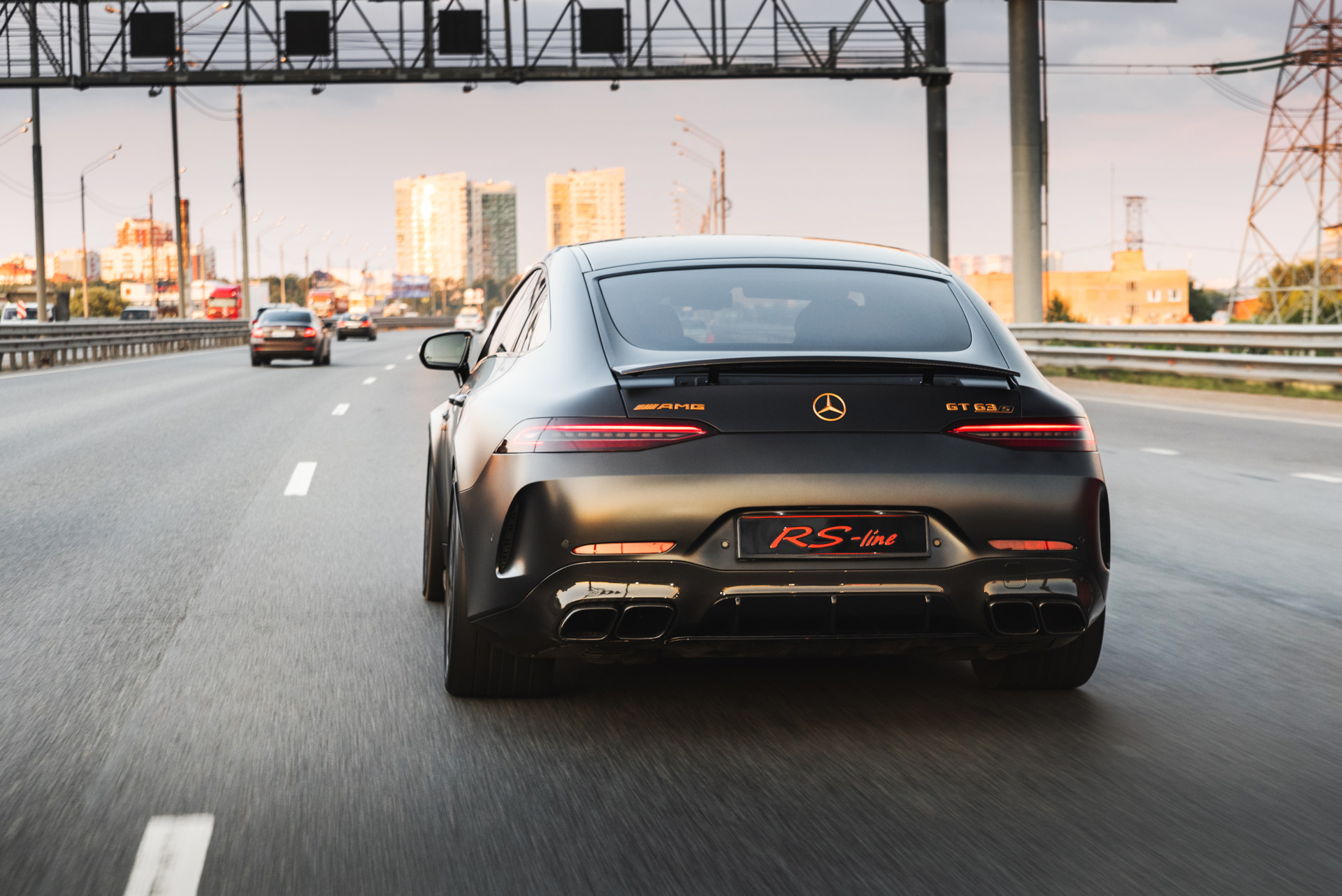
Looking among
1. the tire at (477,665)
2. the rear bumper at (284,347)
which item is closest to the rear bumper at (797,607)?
the tire at (477,665)

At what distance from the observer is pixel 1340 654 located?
5.52m

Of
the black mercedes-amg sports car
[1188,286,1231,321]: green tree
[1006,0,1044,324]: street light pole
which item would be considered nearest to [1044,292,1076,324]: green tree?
[1188,286,1231,321]: green tree

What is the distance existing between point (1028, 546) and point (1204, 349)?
21376 mm

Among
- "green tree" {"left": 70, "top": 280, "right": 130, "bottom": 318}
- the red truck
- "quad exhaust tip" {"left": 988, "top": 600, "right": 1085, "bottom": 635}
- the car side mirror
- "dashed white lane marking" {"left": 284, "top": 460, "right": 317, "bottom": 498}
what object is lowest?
"dashed white lane marking" {"left": 284, "top": 460, "right": 317, "bottom": 498}

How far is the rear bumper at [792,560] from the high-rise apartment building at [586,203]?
484ft

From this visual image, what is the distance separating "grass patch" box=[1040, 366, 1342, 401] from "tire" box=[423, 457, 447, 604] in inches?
574

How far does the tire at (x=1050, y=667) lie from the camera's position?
4.82 metres

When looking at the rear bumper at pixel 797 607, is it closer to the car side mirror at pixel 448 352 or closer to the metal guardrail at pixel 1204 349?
the car side mirror at pixel 448 352

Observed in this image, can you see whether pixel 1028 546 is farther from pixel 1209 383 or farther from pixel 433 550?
pixel 1209 383

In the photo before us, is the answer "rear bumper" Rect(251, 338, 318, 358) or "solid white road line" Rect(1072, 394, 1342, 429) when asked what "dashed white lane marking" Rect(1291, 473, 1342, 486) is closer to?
"solid white road line" Rect(1072, 394, 1342, 429)

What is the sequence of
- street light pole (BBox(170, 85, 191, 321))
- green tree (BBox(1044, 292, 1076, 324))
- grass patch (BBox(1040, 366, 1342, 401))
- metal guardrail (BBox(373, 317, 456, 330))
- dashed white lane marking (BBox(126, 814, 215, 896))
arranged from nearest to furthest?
dashed white lane marking (BBox(126, 814, 215, 896))
grass patch (BBox(1040, 366, 1342, 401))
street light pole (BBox(170, 85, 191, 321))
metal guardrail (BBox(373, 317, 456, 330))
green tree (BBox(1044, 292, 1076, 324))

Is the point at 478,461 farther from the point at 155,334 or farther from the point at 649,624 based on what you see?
the point at 155,334

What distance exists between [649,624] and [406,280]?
6646 inches

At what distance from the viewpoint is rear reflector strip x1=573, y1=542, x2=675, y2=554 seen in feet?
13.5
